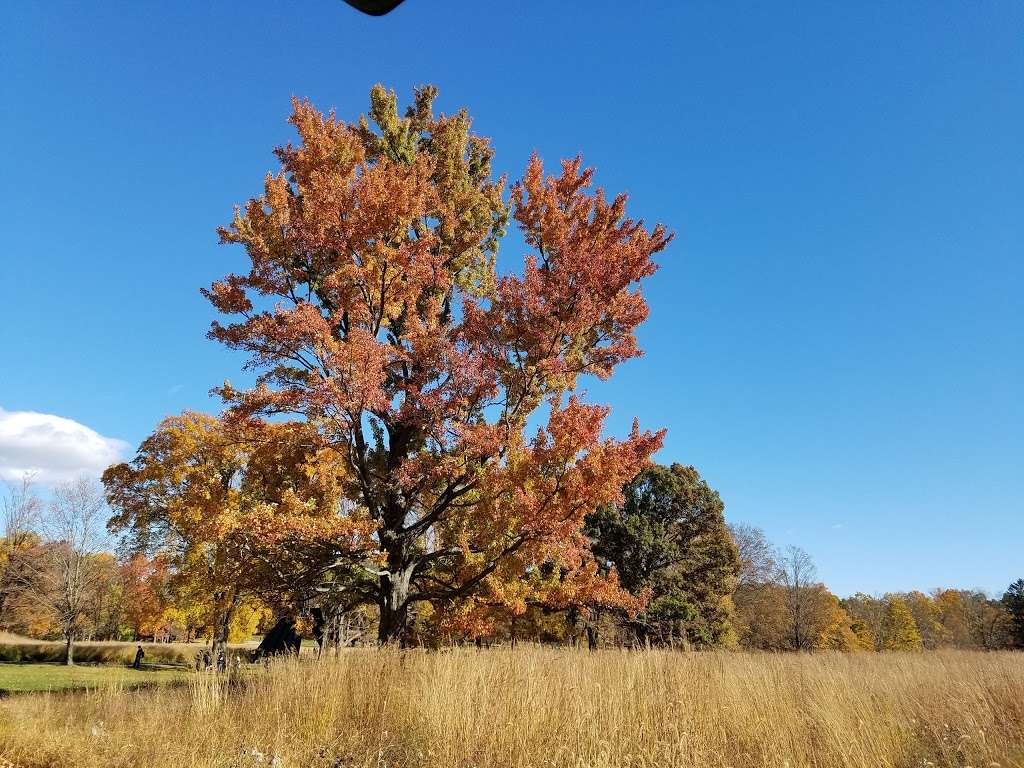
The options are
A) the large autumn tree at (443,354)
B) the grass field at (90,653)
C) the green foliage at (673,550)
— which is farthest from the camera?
the grass field at (90,653)

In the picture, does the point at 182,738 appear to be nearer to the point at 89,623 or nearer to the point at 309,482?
the point at 309,482

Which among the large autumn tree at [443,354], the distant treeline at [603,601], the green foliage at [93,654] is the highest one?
the large autumn tree at [443,354]

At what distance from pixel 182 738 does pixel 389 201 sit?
28.9ft

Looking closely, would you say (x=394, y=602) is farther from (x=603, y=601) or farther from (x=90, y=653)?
(x=90, y=653)

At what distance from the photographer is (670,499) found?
34.3m

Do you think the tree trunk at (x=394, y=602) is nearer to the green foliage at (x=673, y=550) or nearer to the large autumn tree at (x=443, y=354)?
the large autumn tree at (x=443, y=354)

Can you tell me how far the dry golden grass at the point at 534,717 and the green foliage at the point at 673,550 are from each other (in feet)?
79.3

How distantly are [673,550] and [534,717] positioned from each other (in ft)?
94.8

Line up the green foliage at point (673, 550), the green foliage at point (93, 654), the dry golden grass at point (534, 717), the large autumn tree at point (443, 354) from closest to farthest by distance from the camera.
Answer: the dry golden grass at point (534, 717) < the large autumn tree at point (443, 354) < the green foliage at point (673, 550) < the green foliage at point (93, 654)

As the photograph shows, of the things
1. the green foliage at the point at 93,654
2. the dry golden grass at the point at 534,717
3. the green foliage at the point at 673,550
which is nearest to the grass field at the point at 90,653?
the green foliage at the point at 93,654

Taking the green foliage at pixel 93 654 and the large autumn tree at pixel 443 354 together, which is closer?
the large autumn tree at pixel 443 354

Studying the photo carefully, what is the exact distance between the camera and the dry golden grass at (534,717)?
5418mm

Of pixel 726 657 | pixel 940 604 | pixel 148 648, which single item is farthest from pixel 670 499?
pixel 940 604

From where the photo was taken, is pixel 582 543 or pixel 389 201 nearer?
pixel 389 201
